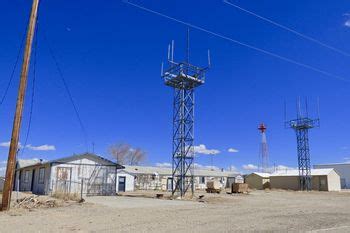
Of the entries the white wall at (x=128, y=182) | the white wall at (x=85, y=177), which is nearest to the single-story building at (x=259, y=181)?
the white wall at (x=128, y=182)

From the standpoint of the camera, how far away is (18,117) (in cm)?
1602

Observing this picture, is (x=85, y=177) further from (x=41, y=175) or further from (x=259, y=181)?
(x=259, y=181)

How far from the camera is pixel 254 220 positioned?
46.4ft

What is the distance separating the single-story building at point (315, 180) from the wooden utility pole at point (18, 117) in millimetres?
52132

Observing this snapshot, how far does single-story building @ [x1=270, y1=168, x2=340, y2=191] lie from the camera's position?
58.1 meters

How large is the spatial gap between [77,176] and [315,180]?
1622 inches

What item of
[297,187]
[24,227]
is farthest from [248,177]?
[24,227]

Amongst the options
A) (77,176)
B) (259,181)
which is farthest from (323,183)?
(77,176)

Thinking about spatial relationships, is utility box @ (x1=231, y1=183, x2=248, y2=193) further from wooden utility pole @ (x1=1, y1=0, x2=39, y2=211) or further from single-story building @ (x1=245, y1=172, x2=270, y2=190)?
wooden utility pole @ (x1=1, y1=0, x2=39, y2=211)

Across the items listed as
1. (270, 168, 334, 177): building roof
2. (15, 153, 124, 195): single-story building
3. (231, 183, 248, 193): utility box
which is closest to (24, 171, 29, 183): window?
(15, 153, 124, 195): single-story building

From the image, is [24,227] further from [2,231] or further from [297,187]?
[297,187]

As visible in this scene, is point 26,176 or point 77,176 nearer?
point 77,176

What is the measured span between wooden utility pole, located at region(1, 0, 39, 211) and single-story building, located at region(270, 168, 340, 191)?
52132mm

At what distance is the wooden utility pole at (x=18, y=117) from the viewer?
15.6m
